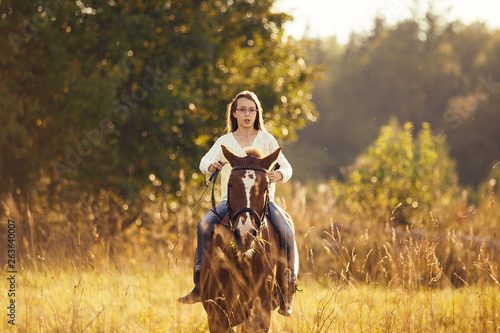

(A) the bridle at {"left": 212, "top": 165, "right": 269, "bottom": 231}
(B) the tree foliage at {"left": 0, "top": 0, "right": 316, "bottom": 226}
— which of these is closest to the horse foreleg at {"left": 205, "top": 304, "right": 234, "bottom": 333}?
(A) the bridle at {"left": 212, "top": 165, "right": 269, "bottom": 231}

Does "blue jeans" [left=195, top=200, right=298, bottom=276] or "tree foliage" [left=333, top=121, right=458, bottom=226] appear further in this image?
"tree foliage" [left=333, top=121, right=458, bottom=226]

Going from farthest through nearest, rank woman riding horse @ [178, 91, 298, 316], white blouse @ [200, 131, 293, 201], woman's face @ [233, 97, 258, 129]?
woman's face @ [233, 97, 258, 129] < white blouse @ [200, 131, 293, 201] < woman riding horse @ [178, 91, 298, 316]

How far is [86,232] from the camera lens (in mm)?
10719

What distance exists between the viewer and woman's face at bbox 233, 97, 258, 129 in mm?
4848

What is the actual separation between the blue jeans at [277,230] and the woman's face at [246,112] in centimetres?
92

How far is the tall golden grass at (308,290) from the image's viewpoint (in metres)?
4.51

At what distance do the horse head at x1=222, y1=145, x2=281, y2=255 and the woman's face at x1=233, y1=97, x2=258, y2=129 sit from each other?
764 millimetres

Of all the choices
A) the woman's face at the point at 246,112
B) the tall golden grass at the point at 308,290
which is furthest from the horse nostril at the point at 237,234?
the woman's face at the point at 246,112

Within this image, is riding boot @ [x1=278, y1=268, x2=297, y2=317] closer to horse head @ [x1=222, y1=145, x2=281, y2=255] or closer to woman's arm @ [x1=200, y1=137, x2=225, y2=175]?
horse head @ [x1=222, y1=145, x2=281, y2=255]

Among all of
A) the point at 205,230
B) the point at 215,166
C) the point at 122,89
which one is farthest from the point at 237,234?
the point at 122,89

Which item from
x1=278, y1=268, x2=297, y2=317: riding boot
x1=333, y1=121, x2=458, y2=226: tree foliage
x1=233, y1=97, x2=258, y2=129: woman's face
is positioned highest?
x1=333, y1=121, x2=458, y2=226: tree foliage

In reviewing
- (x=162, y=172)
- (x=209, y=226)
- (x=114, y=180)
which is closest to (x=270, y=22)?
(x=162, y=172)

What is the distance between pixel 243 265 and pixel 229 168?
1.06 m

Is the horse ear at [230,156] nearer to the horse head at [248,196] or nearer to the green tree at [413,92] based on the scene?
the horse head at [248,196]
